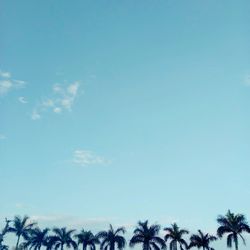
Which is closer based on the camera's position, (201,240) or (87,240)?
(201,240)

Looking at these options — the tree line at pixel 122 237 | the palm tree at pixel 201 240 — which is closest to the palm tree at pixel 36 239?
the tree line at pixel 122 237

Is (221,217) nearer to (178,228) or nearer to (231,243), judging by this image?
(231,243)

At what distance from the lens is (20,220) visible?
74.3m

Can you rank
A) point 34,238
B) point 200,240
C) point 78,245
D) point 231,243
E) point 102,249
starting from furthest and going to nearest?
point 34,238 < point 78,245 < point 102,249 < point 200,240 < point 231,243

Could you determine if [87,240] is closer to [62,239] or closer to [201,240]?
[62,239]

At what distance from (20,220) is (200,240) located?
131 ft

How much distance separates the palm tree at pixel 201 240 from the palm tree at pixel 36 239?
3453cm

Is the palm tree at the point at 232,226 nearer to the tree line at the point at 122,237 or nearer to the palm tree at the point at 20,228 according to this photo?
the tree line at the point at 122,237

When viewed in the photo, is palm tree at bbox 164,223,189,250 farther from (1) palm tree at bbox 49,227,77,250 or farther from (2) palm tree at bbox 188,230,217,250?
(1) palm tree at bbox 49,227,77,250

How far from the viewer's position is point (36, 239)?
2965 inches

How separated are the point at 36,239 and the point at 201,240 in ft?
125

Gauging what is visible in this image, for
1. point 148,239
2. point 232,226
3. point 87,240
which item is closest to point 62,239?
point 87,240

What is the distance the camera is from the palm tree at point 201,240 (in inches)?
2245

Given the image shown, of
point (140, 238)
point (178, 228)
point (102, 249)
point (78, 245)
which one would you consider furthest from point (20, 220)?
point (178, 228)
